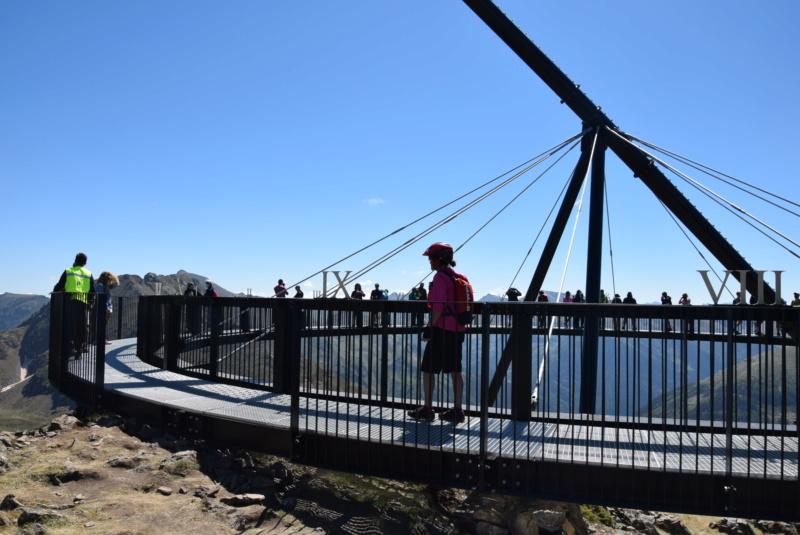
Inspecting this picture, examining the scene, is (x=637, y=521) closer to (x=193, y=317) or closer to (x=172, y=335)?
(x=193, y=317)

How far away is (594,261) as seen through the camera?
1270 centimetres

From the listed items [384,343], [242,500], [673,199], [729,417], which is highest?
[673,199]

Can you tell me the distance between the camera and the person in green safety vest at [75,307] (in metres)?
10.5

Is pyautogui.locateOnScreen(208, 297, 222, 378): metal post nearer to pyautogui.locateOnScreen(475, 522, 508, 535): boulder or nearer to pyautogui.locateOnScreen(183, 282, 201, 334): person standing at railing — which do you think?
pyautogui.locateOnScreen(183, 282, 201, 334): person standing at railing

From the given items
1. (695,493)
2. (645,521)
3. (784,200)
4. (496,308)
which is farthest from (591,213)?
(695,493)

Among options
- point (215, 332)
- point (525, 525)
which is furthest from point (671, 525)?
point (215, 332)

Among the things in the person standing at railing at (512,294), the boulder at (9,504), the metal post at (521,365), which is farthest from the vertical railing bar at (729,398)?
the person standing at railing at (512,294)

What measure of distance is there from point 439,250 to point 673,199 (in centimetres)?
896

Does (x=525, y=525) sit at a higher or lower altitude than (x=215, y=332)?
lower

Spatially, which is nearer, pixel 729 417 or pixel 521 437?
pixel 729 417

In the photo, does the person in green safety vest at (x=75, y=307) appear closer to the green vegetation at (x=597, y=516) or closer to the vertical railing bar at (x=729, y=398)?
the green vegetation at (x=597, y=516)

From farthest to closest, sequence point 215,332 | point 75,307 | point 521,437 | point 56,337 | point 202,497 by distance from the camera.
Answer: point 56,337
point 75,307
point 215,332
point 521,437
point 202,497

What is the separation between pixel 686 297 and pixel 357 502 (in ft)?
62.1

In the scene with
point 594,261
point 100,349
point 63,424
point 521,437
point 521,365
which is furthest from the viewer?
point 594,261
